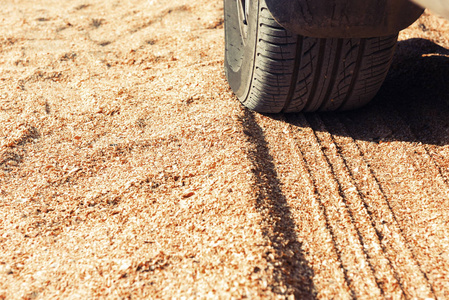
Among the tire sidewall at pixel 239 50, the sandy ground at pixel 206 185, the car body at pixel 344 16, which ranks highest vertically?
the car body at pixel 344 16

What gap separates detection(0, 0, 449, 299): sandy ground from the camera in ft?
4.60

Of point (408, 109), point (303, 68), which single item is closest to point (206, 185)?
point (303, 68)

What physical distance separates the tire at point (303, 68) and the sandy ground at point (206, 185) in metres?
0.12

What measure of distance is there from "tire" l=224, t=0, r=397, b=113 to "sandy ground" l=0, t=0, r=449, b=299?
0.12 meters

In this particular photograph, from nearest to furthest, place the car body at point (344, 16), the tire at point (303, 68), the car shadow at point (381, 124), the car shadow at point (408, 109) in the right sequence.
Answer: the car shadow at point (381, 124) → the car body at point (344, 16) → the tire at point (303, 68) → the car shadow at point (408, 109)

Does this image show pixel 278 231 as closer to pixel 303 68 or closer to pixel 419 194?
pixel 419 194

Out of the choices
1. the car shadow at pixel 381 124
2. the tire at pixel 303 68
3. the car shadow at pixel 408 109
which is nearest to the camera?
the car shadow at pixel 381 124

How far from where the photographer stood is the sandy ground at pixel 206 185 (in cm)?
140

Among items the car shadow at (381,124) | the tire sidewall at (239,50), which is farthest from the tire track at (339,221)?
the tire sidewall at (239,50)

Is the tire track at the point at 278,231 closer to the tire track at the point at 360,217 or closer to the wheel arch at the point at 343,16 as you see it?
the tire track at the point at 360,217

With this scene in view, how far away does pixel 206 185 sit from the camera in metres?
1.76

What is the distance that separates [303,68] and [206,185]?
0.68 m

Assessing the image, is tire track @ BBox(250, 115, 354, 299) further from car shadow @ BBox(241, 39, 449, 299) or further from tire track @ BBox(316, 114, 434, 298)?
tire track @ BBox(316, 114, 434, 298)

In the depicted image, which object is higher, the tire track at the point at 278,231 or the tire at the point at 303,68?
the tire at the point at 303,68
